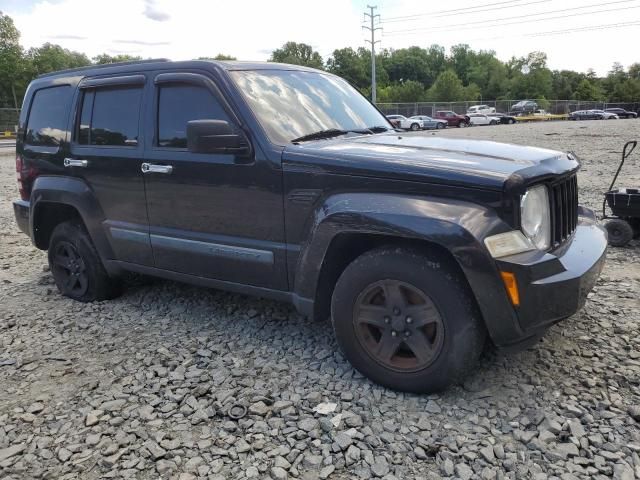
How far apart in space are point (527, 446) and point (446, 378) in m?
0.52

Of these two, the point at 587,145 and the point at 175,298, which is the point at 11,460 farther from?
the point at 587,145

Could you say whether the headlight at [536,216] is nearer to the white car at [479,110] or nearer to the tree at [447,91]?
the white car at [479,110]

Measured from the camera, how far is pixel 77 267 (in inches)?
190

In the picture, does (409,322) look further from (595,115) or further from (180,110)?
(595,115)

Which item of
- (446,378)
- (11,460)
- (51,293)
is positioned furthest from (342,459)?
(51,293)

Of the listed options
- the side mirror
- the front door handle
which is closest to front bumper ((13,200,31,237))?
the front door handle

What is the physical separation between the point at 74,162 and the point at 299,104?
2.01 metres

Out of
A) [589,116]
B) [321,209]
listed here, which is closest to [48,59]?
[589,116]

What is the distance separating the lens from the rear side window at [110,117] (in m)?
4.13

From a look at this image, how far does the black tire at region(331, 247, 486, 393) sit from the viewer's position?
285 centimetres

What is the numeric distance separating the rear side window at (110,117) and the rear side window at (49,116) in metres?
0.26

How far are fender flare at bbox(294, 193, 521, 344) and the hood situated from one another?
13cm

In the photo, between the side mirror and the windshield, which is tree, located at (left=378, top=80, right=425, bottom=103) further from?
the side mirror

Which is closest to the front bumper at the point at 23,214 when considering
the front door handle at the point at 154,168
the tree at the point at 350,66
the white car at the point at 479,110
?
the front door handle at the point at 154,168
